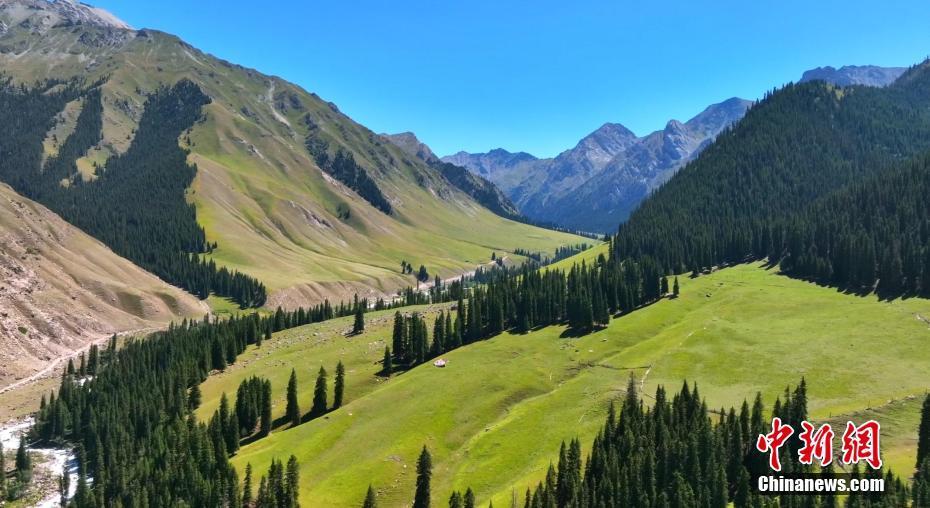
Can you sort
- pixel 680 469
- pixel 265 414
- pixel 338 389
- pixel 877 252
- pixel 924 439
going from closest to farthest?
pixel 924 439
pixel 680 469
pixel 265 414
pixel 338 389
pixel 877 252

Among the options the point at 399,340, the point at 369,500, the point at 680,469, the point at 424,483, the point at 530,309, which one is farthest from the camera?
the point at 530,309

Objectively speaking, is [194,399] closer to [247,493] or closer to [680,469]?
[247,493]

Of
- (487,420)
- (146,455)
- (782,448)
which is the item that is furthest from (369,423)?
(782,448)

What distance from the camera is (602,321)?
160 meters

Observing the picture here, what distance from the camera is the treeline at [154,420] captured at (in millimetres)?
99562

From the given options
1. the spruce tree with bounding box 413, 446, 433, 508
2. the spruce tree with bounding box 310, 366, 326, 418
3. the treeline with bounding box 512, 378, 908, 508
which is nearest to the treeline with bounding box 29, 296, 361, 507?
the spruce tree with bounding box 310, 366, 326, 418

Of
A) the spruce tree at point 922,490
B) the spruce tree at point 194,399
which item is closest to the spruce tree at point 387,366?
the spruce tree at point 194,399

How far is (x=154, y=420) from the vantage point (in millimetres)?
131875

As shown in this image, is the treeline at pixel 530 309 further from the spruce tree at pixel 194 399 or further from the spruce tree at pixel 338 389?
the spruce tree at pixel 194 399

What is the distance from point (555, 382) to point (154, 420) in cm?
9581

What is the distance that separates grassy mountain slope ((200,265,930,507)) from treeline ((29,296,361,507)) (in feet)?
23.7

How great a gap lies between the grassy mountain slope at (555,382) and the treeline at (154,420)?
23.7 feet

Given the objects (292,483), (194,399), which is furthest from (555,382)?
(194,399)

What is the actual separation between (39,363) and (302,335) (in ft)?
264
